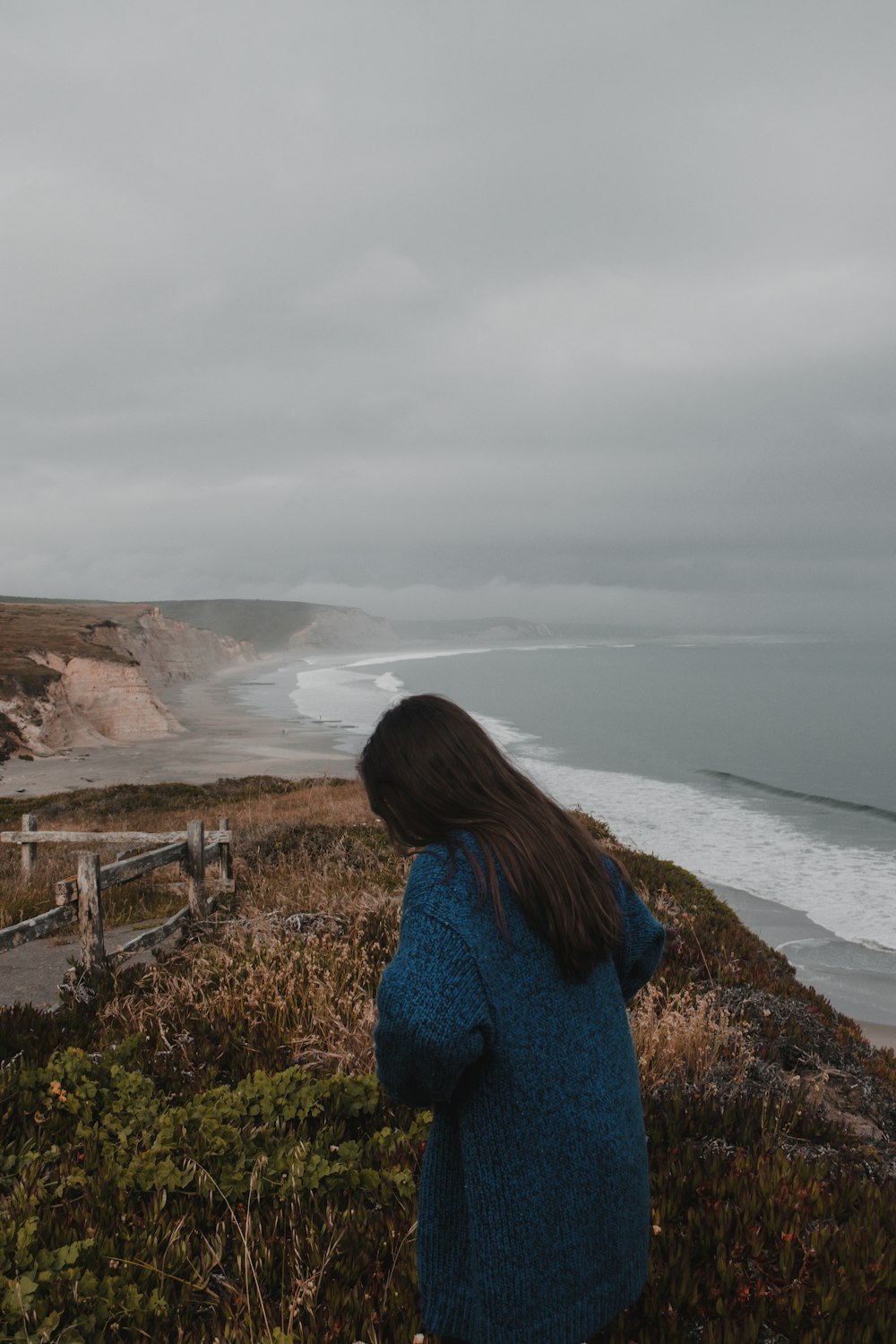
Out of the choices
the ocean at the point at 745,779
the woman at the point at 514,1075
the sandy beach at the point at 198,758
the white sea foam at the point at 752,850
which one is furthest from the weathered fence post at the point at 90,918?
the sandy beach at the point at 198,758

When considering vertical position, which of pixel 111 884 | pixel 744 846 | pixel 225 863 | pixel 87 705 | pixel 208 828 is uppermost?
pixel 111 884

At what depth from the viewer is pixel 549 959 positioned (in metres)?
1.89

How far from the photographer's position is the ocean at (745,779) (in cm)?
1587

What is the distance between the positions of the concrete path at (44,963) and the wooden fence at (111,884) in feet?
1.34

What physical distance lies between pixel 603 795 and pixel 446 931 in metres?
28.2

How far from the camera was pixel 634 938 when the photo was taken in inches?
86.5

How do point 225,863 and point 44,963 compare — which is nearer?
point 44,963

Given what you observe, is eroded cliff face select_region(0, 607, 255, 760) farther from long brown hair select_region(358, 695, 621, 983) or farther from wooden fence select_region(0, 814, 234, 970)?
long brown hair select_region(358, 695, 621, 983)

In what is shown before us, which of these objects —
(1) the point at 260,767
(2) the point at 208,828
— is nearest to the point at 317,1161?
(2) the point at 208,828

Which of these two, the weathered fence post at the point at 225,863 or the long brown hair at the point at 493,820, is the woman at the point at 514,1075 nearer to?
the long brown hair at the point at 493,820

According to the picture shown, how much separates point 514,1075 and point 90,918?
5.74m

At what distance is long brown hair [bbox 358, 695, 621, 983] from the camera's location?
189cm

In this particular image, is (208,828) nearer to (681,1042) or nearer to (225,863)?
(225,863)

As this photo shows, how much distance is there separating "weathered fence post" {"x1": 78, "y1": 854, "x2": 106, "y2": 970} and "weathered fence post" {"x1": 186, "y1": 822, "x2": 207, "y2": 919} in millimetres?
1604
